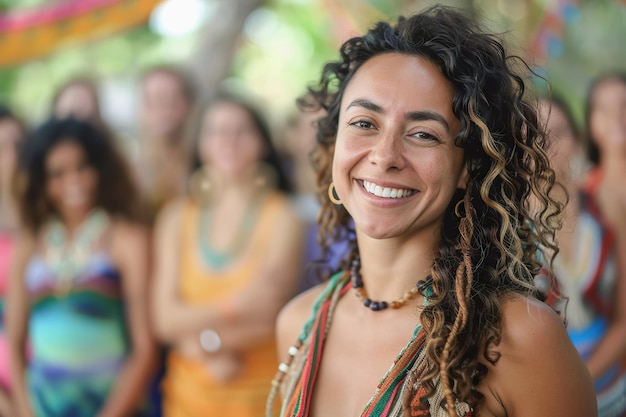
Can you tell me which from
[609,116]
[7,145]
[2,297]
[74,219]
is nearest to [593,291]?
[609,116]

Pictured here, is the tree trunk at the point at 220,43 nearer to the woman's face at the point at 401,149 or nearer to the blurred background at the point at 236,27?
the blurred background at the point at 236,27

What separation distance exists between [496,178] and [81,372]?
2467 millimetres

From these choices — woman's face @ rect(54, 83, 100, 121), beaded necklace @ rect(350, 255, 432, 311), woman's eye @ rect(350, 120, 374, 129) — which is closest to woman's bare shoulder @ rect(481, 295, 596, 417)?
beaded necklace @ rect(350, 255, 432, 311)

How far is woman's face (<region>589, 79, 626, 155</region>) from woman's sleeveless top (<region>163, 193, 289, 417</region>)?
1.54 meters

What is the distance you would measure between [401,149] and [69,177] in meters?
2.41

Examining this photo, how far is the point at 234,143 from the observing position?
3475mm

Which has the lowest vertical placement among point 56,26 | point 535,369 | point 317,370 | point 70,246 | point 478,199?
point 70,246

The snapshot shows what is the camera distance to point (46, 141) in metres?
3.55

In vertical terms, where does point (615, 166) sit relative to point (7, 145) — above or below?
below

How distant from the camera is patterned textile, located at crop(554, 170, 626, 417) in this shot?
3105mm

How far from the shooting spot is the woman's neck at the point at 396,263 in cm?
170

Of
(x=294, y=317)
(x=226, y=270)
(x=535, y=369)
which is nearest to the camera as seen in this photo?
(x=535, y=369)

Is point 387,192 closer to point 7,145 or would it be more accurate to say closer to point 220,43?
point 7,145

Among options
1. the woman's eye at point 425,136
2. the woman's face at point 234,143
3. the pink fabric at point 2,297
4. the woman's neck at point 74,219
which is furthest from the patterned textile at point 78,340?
the woman's eye at point 425,136
